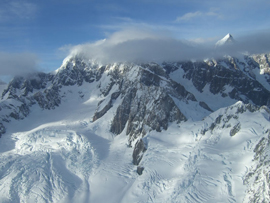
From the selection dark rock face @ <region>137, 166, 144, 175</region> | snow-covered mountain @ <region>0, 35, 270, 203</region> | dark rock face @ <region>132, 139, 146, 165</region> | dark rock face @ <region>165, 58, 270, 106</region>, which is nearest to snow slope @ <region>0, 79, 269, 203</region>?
snow-covered mountain @ <region>0, 35, 270, 203</region>

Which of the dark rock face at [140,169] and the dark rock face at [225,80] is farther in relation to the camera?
the dark rock face at [225,80]

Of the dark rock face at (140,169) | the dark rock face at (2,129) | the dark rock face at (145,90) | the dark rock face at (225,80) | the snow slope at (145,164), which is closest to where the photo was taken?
the snow slope at (145,164)

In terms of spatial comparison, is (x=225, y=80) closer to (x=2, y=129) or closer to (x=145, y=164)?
(x=145, y=164)

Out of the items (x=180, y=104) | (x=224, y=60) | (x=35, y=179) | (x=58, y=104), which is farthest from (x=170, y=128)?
(x=224, y=60)

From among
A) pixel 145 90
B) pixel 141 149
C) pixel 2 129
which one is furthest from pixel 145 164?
pixel 2 129

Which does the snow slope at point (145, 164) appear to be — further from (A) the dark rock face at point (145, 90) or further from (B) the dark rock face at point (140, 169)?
(A) the dark rock face at point (145, 90)

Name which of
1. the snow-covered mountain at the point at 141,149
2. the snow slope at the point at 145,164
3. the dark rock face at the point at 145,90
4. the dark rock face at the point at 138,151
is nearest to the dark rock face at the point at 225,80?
the dark rock face at the point at 145,90
